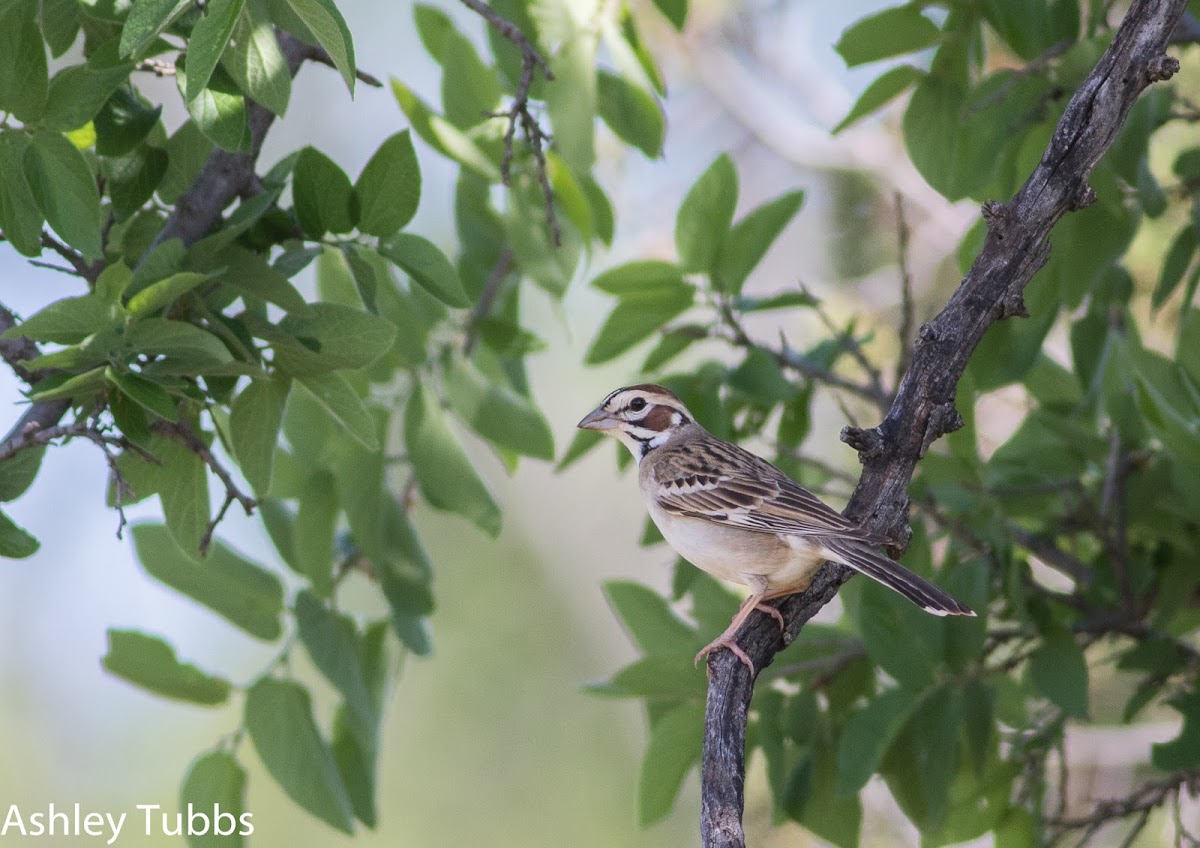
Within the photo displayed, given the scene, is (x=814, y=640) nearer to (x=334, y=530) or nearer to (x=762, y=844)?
(x=334, y=530)

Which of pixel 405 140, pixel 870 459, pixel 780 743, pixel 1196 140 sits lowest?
pixel 780 743

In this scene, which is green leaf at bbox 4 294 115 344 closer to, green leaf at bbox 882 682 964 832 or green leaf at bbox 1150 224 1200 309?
green leaf at bbox 882 682 964 832

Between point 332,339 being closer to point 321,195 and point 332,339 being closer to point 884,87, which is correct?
point 321,195

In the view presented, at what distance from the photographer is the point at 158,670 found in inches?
154

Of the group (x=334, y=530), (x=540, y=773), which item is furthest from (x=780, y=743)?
(x=540, y=773)

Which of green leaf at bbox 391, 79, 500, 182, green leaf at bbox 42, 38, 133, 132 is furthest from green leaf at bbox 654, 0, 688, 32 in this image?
green leaf at bbox 42, 38, 133, 132

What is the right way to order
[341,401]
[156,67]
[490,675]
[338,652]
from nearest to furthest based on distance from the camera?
[341,401]
[156,67]
[338,652]
[490,675]

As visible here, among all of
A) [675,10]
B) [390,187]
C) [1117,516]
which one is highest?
[675,10]

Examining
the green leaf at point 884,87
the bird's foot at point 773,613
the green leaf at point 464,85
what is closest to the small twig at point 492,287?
the green leaf at point 464,85

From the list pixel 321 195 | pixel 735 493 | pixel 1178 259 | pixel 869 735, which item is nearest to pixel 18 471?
pixel 321 195

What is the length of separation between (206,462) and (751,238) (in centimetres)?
183

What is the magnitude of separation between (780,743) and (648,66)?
2.11 metres

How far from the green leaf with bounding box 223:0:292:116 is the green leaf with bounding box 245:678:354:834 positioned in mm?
1916

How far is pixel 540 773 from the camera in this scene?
16156mm
